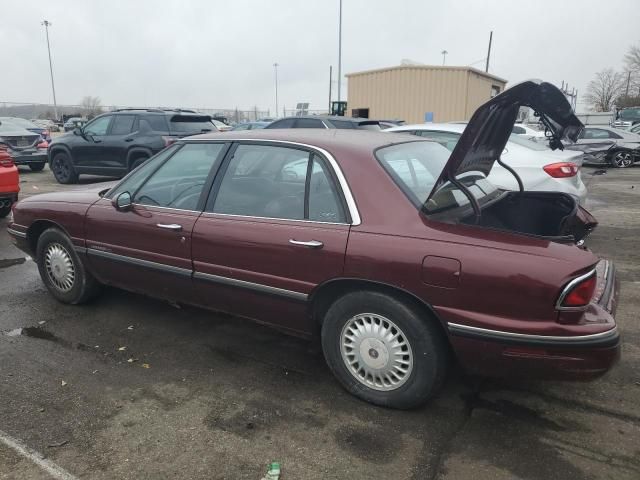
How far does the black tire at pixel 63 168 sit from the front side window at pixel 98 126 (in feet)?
2.77

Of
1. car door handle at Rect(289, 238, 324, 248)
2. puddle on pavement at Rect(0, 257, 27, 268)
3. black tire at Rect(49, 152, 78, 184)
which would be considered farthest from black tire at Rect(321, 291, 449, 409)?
black tire at Rect(49, 152, 78, 184)

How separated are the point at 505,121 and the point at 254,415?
2.25 meters

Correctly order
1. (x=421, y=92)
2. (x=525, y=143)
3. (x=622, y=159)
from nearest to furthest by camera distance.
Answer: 1. (x=525, y=143)
2. (x=622, y=159)
3. (x=421, y=92)

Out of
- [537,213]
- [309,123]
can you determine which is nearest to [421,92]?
[309,123]

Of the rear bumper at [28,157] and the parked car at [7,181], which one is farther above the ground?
the parked car at [7,181]

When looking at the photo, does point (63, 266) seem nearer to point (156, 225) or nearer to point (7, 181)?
point (156, 225)

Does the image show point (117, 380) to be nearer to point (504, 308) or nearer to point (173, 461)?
point (173, 461)

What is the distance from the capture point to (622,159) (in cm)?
1759

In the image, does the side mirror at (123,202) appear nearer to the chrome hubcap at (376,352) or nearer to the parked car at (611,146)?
the chrome hubcap at (376,352)

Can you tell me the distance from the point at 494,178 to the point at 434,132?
1.61 metres

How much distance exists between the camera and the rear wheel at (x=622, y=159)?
57.3ft

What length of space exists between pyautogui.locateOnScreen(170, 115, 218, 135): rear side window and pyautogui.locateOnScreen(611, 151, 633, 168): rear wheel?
1386 cm

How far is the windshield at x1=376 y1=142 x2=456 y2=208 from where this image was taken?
2.98m

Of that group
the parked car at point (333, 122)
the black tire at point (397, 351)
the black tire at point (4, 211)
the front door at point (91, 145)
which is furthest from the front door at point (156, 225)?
the front door at point (91, 145)
